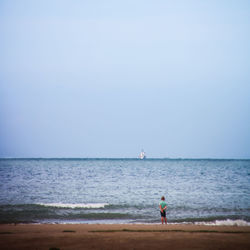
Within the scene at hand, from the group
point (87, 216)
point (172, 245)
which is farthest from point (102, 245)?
point (87, 216)

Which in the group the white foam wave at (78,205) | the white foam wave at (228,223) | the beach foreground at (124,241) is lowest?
the white foam wave at (228,223)

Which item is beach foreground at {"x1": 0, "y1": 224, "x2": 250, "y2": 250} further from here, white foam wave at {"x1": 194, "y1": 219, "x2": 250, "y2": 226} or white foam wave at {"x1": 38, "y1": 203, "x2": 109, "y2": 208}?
white foam wave at {"x1": 38, "y1": 203, "x2": 109, "y2": 208}

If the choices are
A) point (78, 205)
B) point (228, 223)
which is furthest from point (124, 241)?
point (78, 205)

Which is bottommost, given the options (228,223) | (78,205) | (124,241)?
(228,223)

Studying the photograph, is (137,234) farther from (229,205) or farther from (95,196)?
(95,196)

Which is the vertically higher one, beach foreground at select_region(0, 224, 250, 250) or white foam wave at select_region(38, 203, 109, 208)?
beach foreground at select_region(0, 224, 250, 250)

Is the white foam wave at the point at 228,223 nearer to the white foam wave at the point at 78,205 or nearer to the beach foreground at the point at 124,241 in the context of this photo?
the beach foreground at the point at 124,241

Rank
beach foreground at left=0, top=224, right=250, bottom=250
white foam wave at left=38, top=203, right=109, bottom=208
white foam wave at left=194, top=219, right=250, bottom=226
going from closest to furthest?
1. beach foreground at left=0, top=224, right=250, bottom=250
2. white foam wave at left=194, top=219, right=250, bottom=226
3. white foam wave at left=38, top=203, right=109, bottom=208

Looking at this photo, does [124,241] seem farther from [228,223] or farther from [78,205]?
[78,205]

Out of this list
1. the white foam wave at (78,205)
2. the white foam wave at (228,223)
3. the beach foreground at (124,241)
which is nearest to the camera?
the beach foreground at (124,241)

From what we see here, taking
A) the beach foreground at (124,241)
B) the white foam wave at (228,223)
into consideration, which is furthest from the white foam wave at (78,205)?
the beach foreground at (124,241)

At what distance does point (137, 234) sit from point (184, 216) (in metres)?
9.21

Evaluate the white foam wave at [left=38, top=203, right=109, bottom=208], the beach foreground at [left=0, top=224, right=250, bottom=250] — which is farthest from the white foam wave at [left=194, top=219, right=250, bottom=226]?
the white foam wave at [left=38, top=203, right=109, bottom=208]

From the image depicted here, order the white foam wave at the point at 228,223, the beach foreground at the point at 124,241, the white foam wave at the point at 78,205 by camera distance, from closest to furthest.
Answer: the beach foreground at the point at 124,241 < the white foam wave at the point at 228,223 < the white foam wave at the point at 78,205
